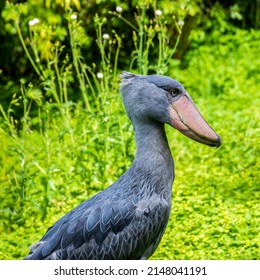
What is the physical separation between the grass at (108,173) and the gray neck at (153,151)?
1113 millimetres

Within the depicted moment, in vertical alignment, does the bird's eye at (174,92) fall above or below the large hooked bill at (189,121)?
above

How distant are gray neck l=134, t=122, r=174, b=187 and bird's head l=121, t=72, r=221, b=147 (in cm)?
5

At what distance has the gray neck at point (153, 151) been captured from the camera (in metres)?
4.13

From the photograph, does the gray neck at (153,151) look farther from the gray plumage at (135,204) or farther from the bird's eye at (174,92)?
the bird's eye at (174,92)

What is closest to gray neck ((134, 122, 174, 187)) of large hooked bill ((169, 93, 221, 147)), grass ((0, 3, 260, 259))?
large hooked bill ((169, 93, 221, 147))

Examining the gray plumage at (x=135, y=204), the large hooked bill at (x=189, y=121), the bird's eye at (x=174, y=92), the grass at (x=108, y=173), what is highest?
the bird's eye at (x=174, y=92)

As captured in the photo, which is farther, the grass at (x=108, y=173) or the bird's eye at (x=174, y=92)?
the grass at (x=108, y=173)

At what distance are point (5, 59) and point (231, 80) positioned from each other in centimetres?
213

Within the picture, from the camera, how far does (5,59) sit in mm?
8562

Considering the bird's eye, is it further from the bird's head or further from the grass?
the grass

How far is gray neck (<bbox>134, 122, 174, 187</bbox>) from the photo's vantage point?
13.6 feet

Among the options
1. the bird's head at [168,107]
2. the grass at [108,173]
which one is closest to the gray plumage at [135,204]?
the bird's head at [168,107]

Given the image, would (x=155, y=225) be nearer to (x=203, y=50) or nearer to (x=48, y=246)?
(x=48, y=246)

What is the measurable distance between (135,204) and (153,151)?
27 cm
